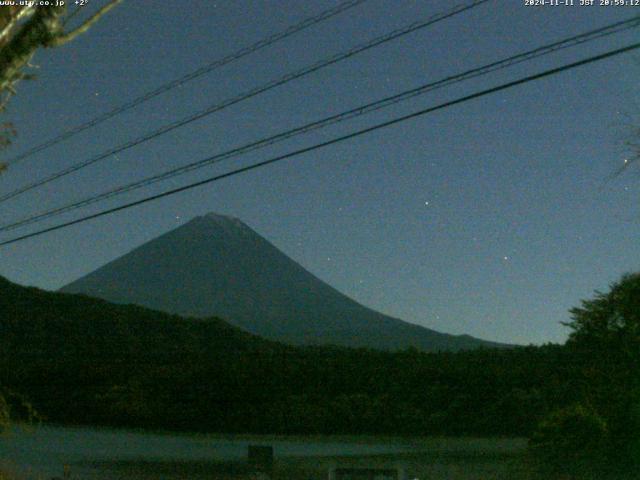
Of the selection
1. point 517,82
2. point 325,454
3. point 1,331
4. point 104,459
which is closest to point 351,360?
point 325,454

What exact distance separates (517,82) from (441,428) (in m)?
18.7

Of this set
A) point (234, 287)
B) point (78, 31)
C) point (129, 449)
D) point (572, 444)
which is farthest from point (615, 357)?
point (234, 287)

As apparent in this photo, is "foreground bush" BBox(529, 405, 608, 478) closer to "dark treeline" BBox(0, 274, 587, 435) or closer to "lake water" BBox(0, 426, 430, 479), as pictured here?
"dark treeline" BBox(0, 274, 587, 435)

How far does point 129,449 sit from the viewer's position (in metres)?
22.1

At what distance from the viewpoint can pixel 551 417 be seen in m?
14.6

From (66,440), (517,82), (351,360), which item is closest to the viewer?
(517,82)

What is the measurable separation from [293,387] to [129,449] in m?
8.87

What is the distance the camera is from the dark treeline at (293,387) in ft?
82.6

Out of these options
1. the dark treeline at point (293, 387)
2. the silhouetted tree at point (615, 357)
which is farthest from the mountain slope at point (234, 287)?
the silhouetted tree at point (615, 357)

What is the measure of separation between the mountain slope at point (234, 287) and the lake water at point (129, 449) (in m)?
55.4

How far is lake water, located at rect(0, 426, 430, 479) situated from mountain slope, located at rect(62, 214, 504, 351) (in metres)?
55.4

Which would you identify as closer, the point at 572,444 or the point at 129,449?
the point at 572,444

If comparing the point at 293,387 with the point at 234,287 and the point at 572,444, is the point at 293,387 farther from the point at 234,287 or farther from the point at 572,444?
the point at 234,287

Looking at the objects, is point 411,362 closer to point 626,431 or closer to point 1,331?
point 626,431
